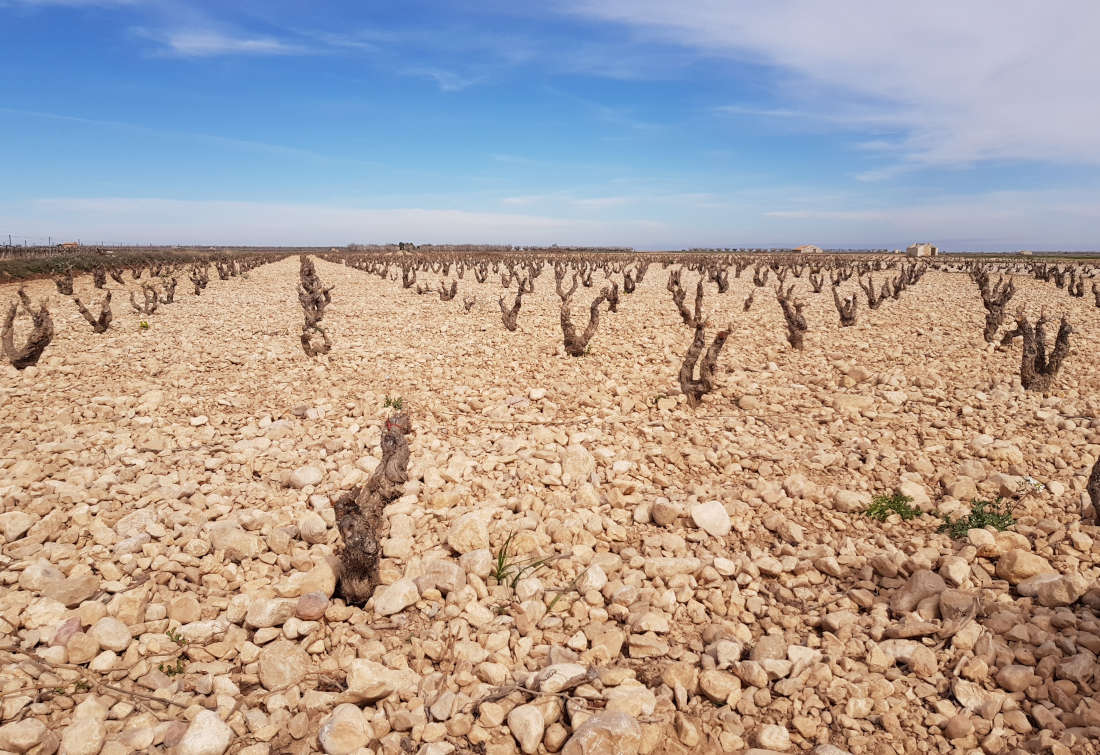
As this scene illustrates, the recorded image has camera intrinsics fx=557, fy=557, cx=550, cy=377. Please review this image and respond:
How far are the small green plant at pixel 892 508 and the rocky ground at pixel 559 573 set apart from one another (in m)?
0.10

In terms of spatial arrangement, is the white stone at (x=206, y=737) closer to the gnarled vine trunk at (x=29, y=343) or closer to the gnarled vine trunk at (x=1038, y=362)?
the gnarled vine trunk at (x=1038, y=362)

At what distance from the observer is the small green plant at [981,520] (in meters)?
4.64

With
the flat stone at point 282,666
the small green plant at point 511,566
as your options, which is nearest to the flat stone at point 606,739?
the small green plant at point 511,566

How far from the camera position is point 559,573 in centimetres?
457

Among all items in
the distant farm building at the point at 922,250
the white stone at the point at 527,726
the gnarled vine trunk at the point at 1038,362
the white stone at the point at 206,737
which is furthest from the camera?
the distant farm building at the point at 922,250

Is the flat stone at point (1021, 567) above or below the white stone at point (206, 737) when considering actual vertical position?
above

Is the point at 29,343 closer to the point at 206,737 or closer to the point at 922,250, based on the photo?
the point at 206,737

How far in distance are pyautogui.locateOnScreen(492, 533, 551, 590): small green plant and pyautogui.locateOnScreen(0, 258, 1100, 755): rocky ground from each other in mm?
33

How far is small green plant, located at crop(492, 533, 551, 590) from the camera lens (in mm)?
4512

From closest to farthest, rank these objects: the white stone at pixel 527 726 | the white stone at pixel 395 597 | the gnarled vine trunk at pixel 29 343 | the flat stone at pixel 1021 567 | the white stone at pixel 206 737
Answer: the white stone at pixel 206 737
the white stone at pixel 527 726
the flat stone at pixel 1021 567
the white stone at pixel 395 597
the gnarled vine trunk at pixel 29 343

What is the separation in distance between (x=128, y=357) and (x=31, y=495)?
7.45 m

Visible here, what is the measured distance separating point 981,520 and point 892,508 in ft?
2.12

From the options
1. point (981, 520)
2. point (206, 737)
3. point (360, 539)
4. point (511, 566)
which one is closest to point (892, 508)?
point (981, 520)

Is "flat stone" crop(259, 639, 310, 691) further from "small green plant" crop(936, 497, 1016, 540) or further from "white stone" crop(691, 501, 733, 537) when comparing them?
"small green plant" crop(936, 497, 1016, 540)
